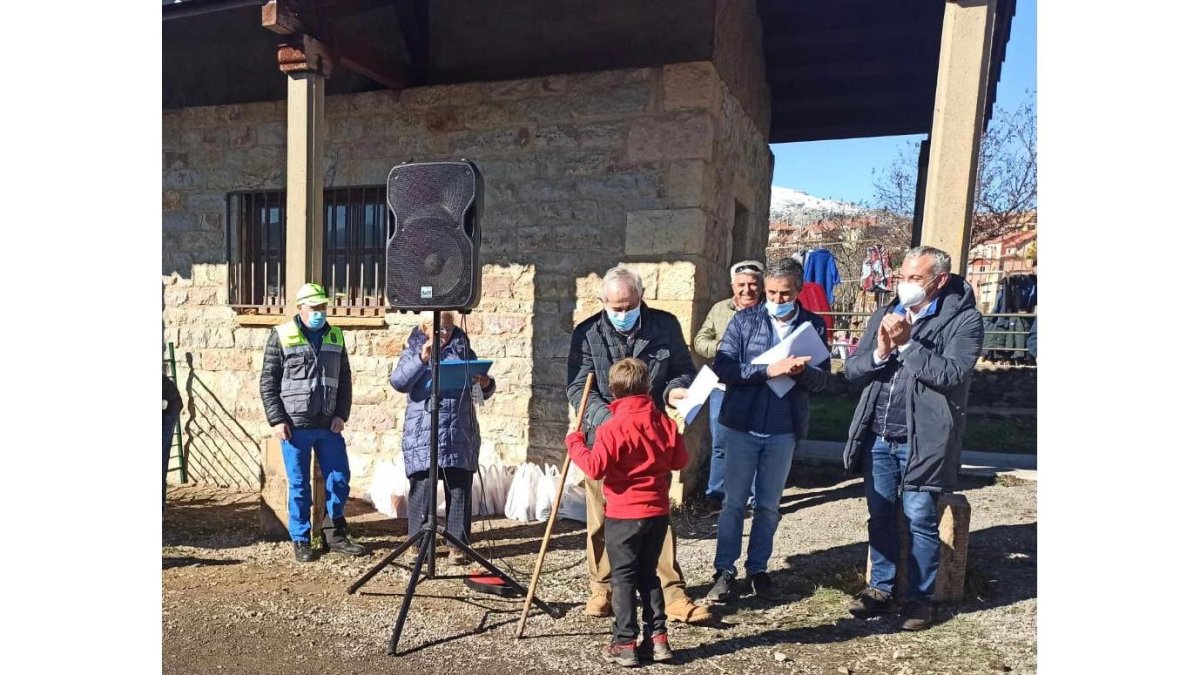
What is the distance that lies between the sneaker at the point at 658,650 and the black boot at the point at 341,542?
2.15 metres

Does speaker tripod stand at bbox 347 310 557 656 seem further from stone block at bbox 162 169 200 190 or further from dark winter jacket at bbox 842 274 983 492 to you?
stone block at bbox 162 169 200 190

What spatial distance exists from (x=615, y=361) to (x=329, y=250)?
3828mm

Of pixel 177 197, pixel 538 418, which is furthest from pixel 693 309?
pixel 177 197

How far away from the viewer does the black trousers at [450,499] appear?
4426 millimetres

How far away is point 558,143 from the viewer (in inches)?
233

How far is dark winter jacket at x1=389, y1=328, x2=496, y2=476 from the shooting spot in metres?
4.35

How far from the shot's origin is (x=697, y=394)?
3496mm

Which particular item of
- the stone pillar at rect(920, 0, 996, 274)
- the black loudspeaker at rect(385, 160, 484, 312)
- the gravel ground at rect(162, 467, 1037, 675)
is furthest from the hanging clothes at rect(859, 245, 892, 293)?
the black loudspeaker at rect(385, 160, 484, 312)

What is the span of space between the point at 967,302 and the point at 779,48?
4632mm

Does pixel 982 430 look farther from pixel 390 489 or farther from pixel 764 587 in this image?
→ pixel 390 489

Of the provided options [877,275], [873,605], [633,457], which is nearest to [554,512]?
[633,457]

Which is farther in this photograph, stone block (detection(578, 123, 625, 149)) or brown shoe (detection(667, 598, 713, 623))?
stone block (detection(578, 123, 625, 149))

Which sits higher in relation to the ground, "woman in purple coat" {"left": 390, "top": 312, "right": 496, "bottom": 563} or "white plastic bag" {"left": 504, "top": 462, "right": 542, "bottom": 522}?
"woman in purple coat" {"left": 390, "top": 312, "right": 496, "bottom": 563}

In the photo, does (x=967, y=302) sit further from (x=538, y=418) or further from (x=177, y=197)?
(x=177, y=197)
